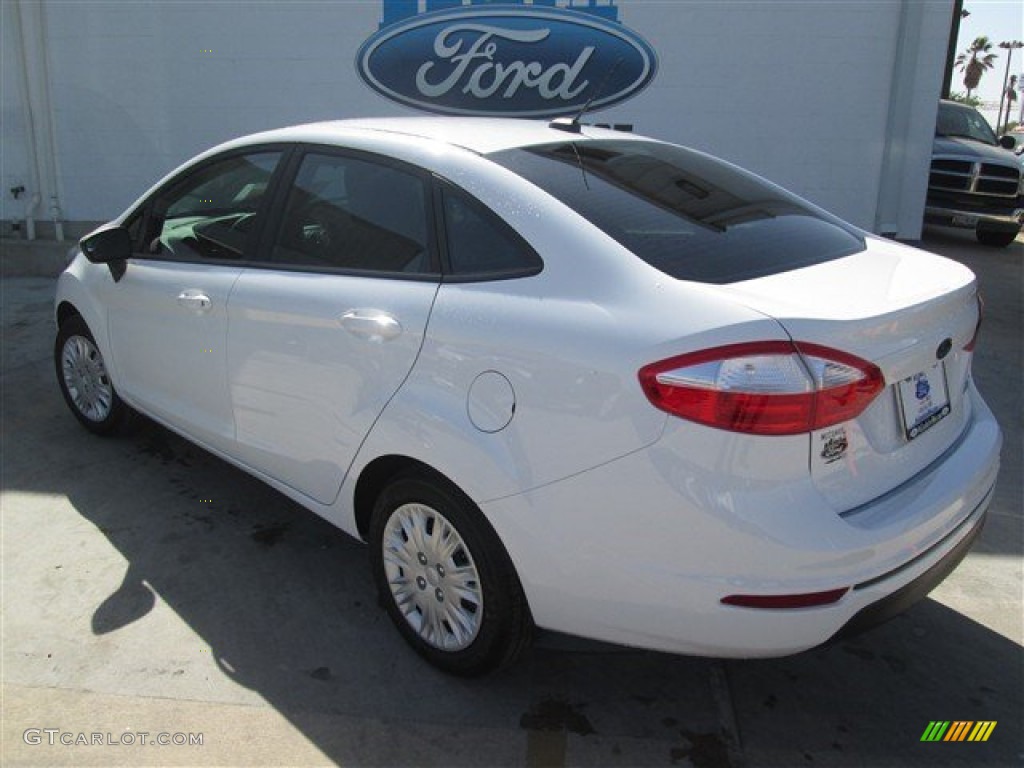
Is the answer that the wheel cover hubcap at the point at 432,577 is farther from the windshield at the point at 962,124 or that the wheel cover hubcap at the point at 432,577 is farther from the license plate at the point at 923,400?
the windshield at the point at 962,124

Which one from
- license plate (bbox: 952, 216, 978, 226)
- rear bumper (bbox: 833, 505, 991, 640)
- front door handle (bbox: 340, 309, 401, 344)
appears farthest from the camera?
license plate (bbox: 952, 216, 978, 226)

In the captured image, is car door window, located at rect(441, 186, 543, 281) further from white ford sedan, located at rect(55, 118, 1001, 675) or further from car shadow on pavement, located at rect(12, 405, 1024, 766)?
car shadow on pavement, located at rect(12, 405, 1024, 766)

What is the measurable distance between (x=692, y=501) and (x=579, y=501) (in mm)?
307

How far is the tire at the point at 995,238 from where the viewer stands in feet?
38.3

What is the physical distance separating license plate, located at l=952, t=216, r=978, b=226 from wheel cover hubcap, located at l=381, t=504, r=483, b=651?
10.5 metres

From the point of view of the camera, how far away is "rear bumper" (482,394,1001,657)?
2150 mm

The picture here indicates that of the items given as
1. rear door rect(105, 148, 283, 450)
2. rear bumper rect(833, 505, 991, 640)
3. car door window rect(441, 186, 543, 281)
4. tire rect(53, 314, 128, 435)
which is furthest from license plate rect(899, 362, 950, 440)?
tire rect(53, 314, 128, 435)

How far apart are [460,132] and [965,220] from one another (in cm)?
1002

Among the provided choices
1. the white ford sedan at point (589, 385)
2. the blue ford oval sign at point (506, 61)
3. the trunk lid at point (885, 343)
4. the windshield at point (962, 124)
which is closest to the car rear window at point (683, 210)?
the white ford sedan at point (589, 385)

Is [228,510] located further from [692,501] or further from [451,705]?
[692,501]

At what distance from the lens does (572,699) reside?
283 centimetres

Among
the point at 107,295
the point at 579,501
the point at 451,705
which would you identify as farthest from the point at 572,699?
the point at 107,295

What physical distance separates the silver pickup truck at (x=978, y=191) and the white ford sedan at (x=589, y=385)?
9.38 meters

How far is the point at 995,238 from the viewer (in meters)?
11.9
